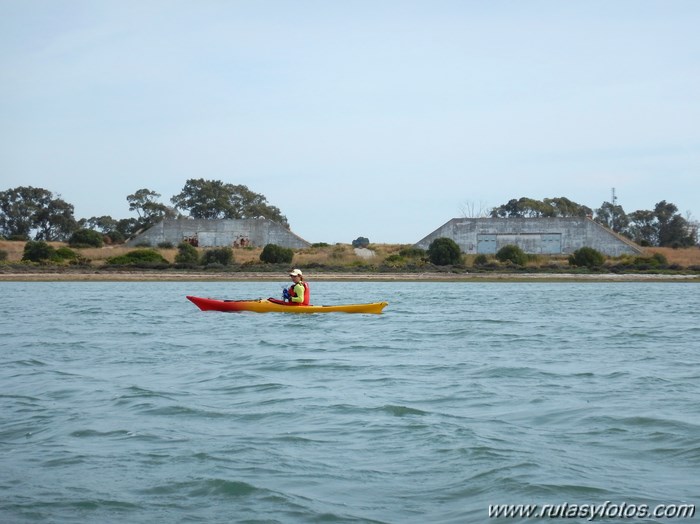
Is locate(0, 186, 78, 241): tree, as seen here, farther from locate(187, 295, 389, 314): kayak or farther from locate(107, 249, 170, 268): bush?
locate(187, 295, 389, 314): kayak

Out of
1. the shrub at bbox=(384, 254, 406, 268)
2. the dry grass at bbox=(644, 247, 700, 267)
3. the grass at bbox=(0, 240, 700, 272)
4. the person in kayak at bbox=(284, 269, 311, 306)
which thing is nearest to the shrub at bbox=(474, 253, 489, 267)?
the grass at bbox=(0, 240, 700, 272)

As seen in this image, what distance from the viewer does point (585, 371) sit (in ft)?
45.8

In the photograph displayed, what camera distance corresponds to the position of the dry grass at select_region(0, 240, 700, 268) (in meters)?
56.5

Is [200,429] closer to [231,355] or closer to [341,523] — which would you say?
[341,523]

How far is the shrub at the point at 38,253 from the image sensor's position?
181ft

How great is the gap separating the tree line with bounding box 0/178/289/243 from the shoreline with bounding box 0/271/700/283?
2256 centimetres

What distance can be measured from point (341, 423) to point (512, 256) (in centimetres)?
4601

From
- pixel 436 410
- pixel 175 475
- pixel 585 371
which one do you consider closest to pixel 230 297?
pixel 585 371

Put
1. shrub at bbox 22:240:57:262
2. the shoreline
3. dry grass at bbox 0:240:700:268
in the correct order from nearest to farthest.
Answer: the shoreline < shrub at bbox 22:240:57:262 < dry grass at bbox 0:240:700:268

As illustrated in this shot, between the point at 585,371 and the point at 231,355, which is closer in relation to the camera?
the point at 585,371

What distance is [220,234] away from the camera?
6856cm

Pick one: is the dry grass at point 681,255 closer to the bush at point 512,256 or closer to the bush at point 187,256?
the bush at point 512,256

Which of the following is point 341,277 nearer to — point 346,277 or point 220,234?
point 346,277

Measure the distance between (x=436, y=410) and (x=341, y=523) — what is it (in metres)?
4.12
